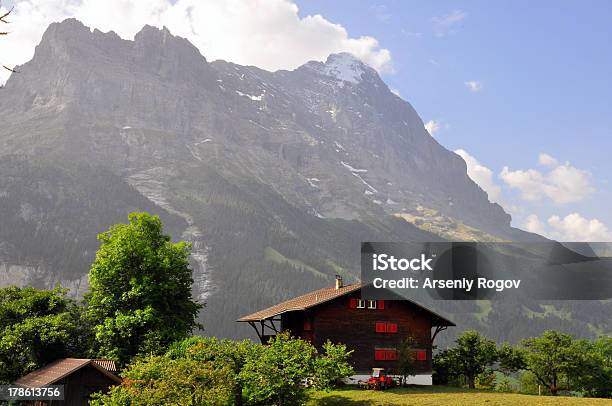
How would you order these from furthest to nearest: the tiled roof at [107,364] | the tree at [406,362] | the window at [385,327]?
the window at [385,327] → the tree at [406,362] → the tiled roof at [107,364]

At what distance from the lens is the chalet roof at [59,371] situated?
4594 cm

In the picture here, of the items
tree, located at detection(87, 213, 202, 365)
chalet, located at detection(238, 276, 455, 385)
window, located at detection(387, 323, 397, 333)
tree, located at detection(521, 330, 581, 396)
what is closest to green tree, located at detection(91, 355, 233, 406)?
tree, located at detection(87, 213, 202, 365)

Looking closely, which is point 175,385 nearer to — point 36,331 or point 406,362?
point 406,362

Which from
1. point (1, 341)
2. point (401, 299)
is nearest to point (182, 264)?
point (1, 341)

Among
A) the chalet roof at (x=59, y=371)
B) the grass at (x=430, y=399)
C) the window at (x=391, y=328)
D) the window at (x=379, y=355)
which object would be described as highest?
the window at (x=391, y=328)

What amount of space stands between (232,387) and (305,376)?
15.6 ft

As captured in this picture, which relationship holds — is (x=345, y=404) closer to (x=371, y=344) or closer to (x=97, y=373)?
(x=371, y=344)

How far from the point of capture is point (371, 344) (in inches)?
2178

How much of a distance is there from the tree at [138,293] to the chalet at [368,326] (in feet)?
24.3

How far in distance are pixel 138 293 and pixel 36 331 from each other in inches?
378

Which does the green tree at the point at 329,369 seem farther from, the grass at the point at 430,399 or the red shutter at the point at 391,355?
the red shutter at the point at 391,355

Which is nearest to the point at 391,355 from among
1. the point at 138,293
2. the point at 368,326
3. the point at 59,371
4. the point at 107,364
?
the point at 368,326

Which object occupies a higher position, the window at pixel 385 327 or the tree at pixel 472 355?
the window at pixel 385 327

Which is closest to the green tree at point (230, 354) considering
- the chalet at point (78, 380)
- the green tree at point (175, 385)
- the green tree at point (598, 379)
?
the green tree at point (175, 385)
